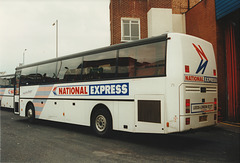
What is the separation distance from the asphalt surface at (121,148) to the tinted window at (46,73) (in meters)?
3.25

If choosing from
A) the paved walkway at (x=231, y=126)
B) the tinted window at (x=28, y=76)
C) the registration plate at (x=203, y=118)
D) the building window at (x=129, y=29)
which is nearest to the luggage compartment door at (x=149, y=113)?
the registration plate at (x=203, y=118)

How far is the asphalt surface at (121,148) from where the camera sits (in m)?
5.71

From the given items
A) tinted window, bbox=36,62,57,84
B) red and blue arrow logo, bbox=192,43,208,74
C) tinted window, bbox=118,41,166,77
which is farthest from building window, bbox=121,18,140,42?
red and blue arrow logo, bbox=192,43,208,74

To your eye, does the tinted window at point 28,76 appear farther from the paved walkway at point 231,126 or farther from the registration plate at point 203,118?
the paved walkway at point 231,126

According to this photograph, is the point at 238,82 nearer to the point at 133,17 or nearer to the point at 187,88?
the point at 187,88

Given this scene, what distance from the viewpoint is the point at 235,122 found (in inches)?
449

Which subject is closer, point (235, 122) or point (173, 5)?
point (235, 122)

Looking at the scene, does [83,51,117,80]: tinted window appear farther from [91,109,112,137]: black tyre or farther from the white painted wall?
the white painted wall

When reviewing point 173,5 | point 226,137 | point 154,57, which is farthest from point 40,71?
point 173,5

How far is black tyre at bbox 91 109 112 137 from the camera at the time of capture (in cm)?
830

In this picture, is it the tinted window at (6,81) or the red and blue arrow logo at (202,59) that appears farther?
the tinted window at (6,81)

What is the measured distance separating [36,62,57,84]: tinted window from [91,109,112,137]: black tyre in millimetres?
3547

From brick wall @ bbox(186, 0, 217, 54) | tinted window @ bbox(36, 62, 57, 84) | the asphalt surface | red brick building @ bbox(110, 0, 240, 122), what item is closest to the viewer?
the asphalt surface

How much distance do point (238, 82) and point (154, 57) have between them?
6.79 m
